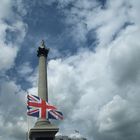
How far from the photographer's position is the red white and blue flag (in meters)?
52.5

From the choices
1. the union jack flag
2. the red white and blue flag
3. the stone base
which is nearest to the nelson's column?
the stone base

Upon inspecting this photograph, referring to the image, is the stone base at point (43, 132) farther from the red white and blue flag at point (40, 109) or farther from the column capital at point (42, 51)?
the column capital at point (42, 51)

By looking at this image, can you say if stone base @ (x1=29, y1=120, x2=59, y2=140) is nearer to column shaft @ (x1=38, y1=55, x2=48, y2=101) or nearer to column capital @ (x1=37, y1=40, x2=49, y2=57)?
column shaft @ (x1=38, y1=55, x2=48, y2=101)

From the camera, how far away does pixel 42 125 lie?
62219 millimetres

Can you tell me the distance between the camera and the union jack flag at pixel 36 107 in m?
52.3

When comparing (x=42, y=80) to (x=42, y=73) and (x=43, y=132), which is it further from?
(x=43, y=132)

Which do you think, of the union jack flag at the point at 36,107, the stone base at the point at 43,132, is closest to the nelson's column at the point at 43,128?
the stone base at the point at 43,132

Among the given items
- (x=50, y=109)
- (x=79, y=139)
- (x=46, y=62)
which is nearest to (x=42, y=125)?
(x=50, y=109)

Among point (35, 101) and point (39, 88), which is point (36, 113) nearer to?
point (35, 101)

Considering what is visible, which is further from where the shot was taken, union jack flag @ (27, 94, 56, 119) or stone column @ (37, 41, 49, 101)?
stone column @ (37, 41, 49, 101)

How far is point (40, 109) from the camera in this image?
54.3 meters

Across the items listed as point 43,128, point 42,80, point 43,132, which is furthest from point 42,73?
point 43,132

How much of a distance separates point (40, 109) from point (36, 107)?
80 centimetres

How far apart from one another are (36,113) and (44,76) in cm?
1750
